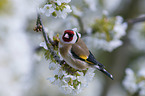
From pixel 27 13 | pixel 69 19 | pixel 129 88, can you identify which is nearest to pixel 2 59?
pixel 27 13

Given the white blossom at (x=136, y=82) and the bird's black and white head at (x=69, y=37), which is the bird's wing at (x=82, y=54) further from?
the white blossom at (x=136, y=82)

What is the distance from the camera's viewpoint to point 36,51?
8.59ft

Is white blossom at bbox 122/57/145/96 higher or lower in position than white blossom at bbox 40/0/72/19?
higher

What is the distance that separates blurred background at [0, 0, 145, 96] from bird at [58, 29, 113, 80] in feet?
3.43

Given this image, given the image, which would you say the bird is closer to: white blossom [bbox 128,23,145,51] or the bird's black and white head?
the bird's black and white head

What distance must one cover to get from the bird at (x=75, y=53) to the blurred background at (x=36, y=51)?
1.05 meters

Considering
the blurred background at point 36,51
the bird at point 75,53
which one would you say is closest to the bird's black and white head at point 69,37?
the bird at point 75,53

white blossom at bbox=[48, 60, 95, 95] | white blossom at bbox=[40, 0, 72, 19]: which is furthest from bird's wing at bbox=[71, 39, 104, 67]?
white blossom at bbox=[40, 0, 72, 19]

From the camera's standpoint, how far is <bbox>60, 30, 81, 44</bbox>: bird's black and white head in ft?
5.65

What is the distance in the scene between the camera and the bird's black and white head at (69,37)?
5.65 feet

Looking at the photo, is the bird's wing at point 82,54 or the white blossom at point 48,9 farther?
the bird's wing at point 82,54

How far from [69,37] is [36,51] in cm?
97

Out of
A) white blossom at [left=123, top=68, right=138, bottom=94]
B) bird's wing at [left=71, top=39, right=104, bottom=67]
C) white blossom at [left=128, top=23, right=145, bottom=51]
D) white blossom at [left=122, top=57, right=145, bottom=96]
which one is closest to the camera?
bird's wing at [left=71, top=39, right=104, bottom=67]

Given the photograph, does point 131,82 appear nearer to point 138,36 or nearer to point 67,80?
point 138,36
